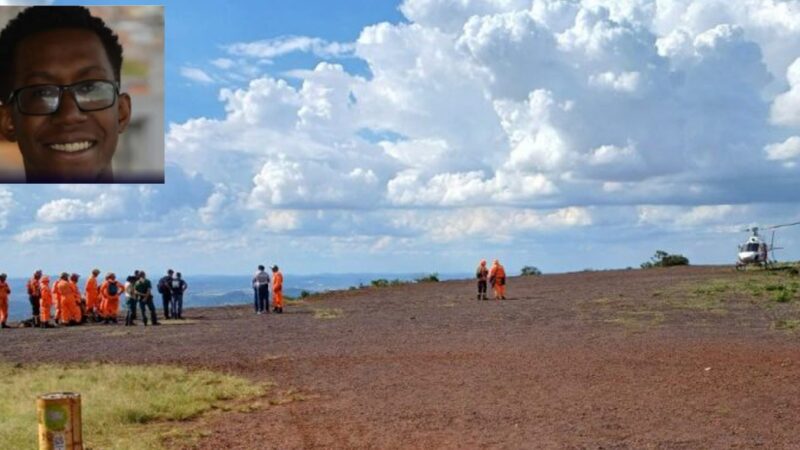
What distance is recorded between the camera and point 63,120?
10109mm

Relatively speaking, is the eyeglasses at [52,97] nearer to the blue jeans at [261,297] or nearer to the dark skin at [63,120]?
the dark skin at [63,120]

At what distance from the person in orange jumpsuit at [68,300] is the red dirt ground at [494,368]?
186 cm

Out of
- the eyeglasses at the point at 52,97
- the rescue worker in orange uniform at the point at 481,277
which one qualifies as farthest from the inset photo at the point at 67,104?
the rescue worker in orange uniform at the point at 481,277

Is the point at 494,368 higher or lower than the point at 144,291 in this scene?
lower

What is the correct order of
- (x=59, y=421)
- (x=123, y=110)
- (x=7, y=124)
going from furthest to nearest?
(x=123, y=110)
(x=7, y=124)
(x=59, y=421)

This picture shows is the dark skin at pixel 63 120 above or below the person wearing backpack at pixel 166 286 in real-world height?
above

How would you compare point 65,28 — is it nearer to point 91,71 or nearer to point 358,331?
point 91,71

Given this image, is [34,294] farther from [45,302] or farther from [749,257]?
[749,257]

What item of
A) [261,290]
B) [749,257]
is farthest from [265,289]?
[749,257]

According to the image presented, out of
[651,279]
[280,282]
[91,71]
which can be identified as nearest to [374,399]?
[91,71]

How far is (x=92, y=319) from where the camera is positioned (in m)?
32.8

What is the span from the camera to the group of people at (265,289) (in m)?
33.9

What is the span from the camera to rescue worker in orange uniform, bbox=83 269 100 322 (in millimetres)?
32375

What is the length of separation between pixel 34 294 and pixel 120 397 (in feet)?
60.1
